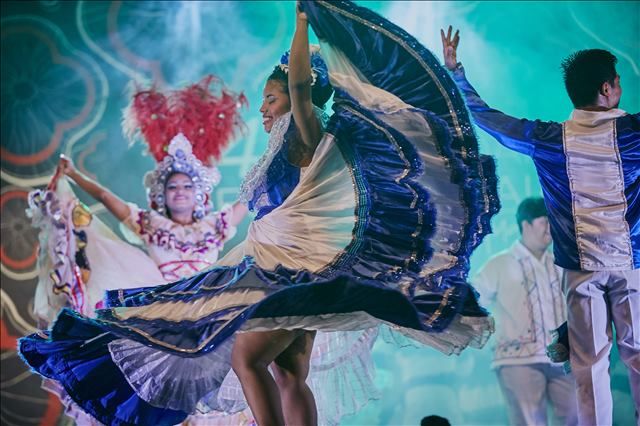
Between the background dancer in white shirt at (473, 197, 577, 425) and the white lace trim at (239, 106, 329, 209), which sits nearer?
the white lace trim at (239, 106, 329, 209)

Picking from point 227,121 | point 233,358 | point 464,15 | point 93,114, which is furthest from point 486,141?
point 233,358

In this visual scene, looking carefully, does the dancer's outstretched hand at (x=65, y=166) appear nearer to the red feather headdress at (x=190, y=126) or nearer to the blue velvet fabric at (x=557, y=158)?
the red feather headdress at (x=190, y=126)

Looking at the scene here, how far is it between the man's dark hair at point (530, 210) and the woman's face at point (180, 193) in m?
2.04

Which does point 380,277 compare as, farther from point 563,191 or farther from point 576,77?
point 576,77

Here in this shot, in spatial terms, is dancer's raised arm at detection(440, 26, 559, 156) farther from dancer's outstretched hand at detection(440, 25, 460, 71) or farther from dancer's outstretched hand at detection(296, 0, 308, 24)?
dancer's outstretched hand at detection(296, 0, 308, 24)

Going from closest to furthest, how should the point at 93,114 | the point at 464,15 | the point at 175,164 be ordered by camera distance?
the point at 175,164, the point at 464,15, the point at 93,114

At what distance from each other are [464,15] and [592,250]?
2865mm

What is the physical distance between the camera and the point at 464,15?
5.70m

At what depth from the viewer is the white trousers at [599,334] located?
3217mm

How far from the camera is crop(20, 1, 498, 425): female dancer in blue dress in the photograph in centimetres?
296

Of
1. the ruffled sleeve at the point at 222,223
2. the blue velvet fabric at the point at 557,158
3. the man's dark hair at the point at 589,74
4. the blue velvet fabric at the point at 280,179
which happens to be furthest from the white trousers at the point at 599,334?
the ruffled sleeve at the point at 222,223

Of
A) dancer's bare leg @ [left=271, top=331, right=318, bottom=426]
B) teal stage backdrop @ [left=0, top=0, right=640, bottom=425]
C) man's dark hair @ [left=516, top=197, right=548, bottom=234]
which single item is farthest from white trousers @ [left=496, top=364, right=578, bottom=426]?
dancer's bare leg @ [left=271, top=331, right=318, bottom=426]

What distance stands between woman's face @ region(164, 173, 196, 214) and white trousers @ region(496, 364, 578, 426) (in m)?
2.24

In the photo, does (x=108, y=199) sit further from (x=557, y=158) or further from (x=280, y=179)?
(x=557, y=158)
